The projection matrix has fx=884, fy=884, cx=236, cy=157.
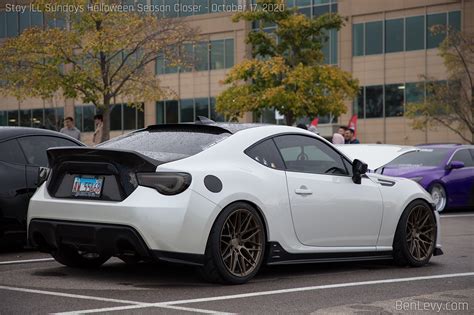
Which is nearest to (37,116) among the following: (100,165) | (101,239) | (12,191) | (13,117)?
(13,117)

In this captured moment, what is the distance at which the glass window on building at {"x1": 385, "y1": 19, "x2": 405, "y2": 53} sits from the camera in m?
51.0

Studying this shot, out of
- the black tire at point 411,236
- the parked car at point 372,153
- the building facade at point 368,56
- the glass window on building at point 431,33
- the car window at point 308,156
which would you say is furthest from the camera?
the building facade at point 368,56

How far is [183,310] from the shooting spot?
6242 millimetres

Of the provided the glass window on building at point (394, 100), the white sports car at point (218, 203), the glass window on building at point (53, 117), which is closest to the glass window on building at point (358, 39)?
the glass window on building at point (394, 100)

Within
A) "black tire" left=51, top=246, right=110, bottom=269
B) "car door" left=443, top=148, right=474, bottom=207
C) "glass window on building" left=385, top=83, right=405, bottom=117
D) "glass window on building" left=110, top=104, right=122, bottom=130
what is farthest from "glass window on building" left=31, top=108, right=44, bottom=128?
"black tire" left=51, top=246, right=110, bottom=269

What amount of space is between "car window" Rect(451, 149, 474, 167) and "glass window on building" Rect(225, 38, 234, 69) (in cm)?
3778

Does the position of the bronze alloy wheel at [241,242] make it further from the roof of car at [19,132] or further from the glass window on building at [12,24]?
the glass window on building at [12,24]

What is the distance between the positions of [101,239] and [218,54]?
5052cm

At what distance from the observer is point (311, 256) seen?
815cm

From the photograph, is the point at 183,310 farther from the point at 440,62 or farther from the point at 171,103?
the point at 171,103

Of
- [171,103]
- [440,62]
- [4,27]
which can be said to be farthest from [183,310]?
[4,27]

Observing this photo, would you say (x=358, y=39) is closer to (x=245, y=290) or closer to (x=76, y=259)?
(x=76, y=259)

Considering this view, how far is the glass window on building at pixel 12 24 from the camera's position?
6106 centimetres

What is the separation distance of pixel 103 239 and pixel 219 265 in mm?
982
